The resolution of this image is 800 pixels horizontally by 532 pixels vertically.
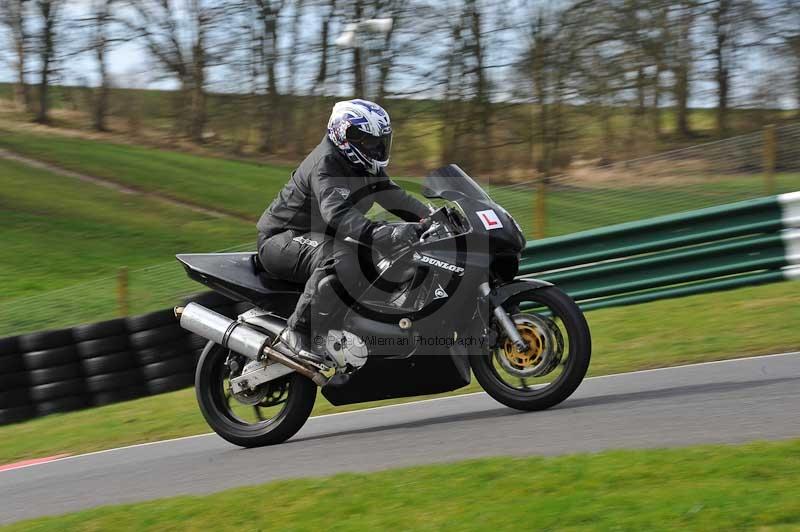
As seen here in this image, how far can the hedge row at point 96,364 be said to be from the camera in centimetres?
953

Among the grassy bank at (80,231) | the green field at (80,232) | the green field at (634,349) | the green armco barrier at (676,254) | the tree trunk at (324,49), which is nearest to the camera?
the green field at (634,349)

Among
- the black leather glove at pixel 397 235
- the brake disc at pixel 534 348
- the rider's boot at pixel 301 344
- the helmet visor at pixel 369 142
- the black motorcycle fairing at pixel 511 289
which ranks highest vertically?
the helmet visor at pixel 369 142

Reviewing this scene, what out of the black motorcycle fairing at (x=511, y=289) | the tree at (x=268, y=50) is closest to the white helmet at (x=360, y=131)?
the black motorcycle fairing at (x=511, y=289)

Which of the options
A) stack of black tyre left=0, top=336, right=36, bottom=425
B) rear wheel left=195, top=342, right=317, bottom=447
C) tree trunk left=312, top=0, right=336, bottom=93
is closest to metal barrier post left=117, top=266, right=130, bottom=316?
stack of black tyre left=0, top=336, right=36, bottom=425

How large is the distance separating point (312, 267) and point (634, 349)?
120 inches

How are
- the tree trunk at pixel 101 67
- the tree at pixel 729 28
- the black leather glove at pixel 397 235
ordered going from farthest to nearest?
the tree trunk at pixel 101 67 < the tree at pixel 729 28 < the black leather glove at pixel 397 235

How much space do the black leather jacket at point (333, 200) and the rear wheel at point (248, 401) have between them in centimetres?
85

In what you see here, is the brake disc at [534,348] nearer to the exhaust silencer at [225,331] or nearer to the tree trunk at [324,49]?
the exhaust silencer at [225,331]

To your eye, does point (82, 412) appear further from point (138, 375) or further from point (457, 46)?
point (457, 46)

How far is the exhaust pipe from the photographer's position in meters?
6.01

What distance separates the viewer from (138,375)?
9.59 meters

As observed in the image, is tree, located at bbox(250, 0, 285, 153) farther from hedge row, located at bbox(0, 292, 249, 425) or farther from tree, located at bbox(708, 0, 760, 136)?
hedge row, located at bbox(0, 292, 249, 425)

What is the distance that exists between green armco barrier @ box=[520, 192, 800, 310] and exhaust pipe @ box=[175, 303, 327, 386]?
429cm

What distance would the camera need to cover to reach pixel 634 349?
797cm
